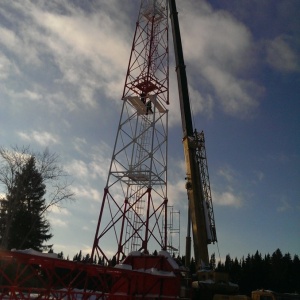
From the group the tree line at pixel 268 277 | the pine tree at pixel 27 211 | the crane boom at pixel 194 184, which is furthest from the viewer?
the tree line at pixel 268 277

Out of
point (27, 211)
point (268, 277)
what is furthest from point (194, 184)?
point (268, 277)

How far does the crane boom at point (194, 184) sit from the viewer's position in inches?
731

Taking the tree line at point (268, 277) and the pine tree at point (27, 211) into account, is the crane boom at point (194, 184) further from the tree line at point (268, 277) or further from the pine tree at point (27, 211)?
the tree line at point (268, 277)

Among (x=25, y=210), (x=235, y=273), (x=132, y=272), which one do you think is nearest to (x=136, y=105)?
(x=132, y=272)

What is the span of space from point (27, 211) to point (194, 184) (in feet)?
79.2

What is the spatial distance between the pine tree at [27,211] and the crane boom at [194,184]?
13.8 metres

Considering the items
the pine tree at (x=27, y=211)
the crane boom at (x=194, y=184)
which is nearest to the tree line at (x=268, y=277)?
the pine tree at (x=27, y=211)

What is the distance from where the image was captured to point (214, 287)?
1748 centimetres

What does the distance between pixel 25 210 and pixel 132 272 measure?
25846mm

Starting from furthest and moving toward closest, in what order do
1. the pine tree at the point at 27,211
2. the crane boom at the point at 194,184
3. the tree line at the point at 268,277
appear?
the tree line at the point at 268,277
the pine tree at the point at 27,211
the crane boom at the point at 194,184

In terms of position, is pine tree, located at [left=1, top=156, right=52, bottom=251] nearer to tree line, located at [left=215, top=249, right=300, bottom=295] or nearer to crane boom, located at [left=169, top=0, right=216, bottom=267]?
crane boom, located at [left=169, top=0, right=216, bottom=267]

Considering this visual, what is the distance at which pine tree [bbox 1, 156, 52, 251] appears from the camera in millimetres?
26406

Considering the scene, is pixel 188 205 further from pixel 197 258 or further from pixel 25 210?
pixel 25 210

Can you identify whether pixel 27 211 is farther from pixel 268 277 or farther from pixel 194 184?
pixel 268 277
